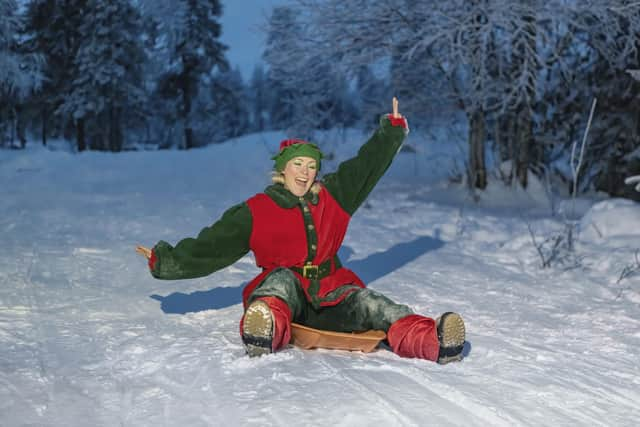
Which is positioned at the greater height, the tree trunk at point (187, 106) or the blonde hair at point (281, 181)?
the tree trunk at point (187, 106)

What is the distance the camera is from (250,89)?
6625 cm

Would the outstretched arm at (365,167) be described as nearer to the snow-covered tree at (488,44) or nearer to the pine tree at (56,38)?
the snow-covered tree at (488,44)

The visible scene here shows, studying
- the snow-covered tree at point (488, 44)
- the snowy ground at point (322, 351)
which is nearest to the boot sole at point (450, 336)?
the snowy ground at point (322, 351)

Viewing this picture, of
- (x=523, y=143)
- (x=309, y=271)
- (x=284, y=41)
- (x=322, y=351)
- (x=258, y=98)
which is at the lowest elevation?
(x=322, y=351)

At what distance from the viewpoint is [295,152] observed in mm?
2867

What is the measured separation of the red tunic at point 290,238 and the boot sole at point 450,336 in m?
0.55

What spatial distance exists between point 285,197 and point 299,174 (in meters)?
0.13

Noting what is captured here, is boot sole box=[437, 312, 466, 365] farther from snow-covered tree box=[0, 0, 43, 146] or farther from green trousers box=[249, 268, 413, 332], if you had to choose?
snow-covered tree box=[0, 0, 43, 146]

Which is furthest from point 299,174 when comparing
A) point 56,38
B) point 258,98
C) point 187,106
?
point 258,98

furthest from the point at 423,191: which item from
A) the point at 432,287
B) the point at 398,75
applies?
the point at 432,287

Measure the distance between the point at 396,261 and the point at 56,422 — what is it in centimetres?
329

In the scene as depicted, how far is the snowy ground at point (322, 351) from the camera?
6.48 feet

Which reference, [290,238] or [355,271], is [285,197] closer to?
[290,238]

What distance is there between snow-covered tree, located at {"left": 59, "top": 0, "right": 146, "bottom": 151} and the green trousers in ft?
71.6
